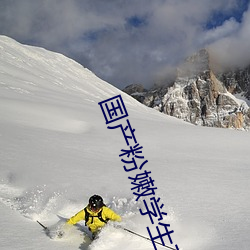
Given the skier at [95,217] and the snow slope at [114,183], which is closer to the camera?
the snow slope at [114,183]

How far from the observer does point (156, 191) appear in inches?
291

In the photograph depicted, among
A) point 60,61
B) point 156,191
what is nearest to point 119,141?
point 156,191

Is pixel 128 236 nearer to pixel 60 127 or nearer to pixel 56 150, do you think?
pixel 56 150

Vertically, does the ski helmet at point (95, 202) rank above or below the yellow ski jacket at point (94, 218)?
above

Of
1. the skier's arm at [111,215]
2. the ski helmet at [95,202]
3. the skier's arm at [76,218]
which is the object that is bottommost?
the skier's arm at [111,215]

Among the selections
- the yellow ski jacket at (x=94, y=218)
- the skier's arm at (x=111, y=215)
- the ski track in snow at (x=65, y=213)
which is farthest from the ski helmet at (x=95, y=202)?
the ski track in snow at (x=65, y=213)

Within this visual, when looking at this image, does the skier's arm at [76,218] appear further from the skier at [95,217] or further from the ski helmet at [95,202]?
the ski helmet at [95,202]

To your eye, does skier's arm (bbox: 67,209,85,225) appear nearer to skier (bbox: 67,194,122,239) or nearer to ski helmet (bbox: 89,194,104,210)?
skier (bbox: 67,194,122,239)

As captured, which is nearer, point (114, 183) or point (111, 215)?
point (111, 215)

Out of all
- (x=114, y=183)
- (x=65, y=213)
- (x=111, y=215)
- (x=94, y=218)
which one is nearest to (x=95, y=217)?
(x=94, y=218)

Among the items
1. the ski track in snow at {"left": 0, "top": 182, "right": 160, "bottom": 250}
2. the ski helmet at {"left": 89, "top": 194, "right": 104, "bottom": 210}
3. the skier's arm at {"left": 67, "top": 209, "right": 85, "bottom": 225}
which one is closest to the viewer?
the ski track in snow at {"left": 0, "top": 182, "right": 160, "bottom": 250}

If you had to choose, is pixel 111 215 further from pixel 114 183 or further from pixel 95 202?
pixel 114 183

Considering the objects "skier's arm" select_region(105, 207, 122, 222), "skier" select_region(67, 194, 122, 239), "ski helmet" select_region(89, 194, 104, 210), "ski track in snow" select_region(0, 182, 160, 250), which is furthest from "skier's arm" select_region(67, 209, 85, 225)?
"skier's arm" select_region(105, 207, 122, 222)

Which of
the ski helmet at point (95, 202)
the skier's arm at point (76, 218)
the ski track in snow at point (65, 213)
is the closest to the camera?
the ski track in snow at point (65, 213)
